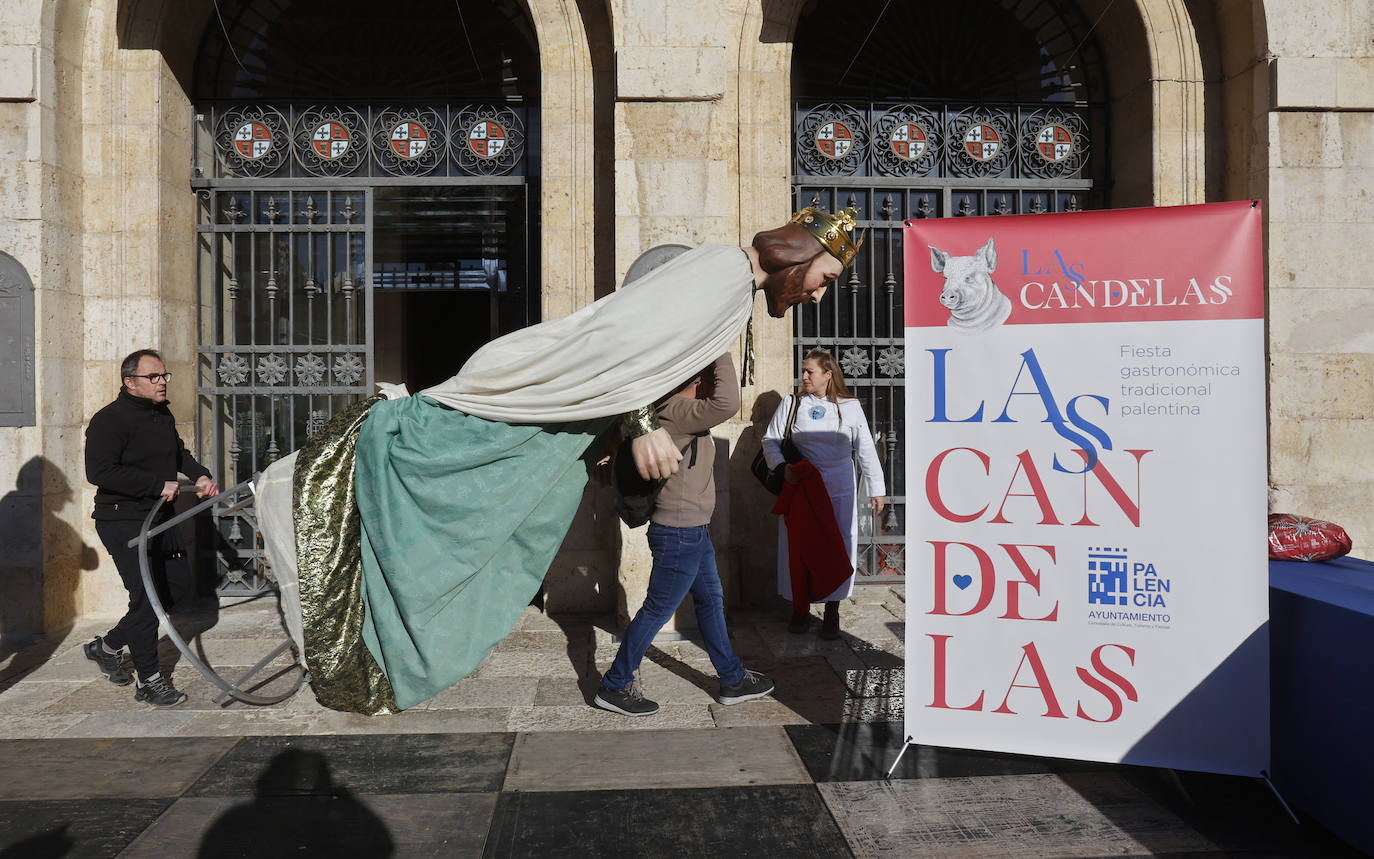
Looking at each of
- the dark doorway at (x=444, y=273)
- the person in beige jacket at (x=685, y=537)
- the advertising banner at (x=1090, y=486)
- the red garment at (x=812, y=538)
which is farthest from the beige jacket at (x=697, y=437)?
the dark doorway at (x=444, y=273)

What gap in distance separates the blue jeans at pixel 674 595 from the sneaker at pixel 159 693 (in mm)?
2028

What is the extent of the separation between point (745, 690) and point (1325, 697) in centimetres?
225

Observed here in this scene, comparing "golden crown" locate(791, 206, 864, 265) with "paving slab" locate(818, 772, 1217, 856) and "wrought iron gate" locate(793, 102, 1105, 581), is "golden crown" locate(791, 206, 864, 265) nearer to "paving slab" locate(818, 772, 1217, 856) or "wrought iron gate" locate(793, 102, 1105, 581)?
"paving slab" locate(818, 772, 1217, 856)

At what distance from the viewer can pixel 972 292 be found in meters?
3.28

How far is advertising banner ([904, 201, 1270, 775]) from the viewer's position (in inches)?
120

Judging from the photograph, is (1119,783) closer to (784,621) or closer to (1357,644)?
(1357,644)

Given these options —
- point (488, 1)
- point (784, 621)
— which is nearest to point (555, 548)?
point (784, 621)

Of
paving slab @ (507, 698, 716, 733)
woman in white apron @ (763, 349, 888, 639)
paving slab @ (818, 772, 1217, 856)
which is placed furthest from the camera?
woman in white apron @ (763, 349, 888, 639)

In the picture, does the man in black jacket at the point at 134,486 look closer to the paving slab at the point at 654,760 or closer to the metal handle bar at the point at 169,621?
the metal handle bar at the point at 169,621

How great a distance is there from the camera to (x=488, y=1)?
707cm

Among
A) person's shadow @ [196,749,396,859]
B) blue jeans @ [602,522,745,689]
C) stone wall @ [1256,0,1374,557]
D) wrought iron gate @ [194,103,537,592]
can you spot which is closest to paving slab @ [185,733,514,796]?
person's shadow @ [196,749,396,859]

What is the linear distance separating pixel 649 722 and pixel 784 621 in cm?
210

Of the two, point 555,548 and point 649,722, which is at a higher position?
point 555,548

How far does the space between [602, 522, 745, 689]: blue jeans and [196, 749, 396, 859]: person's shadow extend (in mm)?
1291
